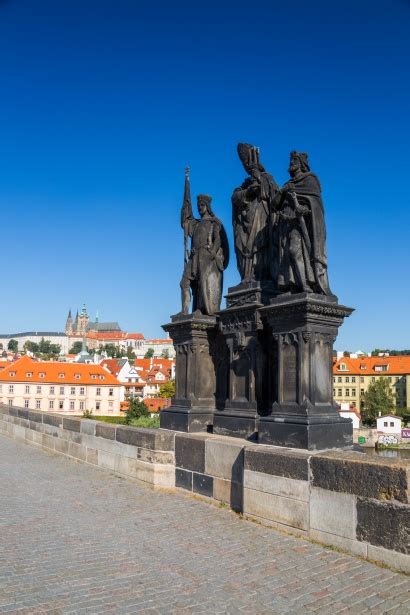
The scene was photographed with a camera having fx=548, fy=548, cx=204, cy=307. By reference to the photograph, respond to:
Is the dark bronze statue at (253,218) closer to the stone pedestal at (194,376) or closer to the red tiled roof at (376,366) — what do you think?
the stone pedestal at (194,376)

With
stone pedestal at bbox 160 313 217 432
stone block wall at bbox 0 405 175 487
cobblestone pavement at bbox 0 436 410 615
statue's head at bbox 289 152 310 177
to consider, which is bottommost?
cobblestone pavement at bbox 0 436 410 615

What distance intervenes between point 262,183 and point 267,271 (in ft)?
3.96

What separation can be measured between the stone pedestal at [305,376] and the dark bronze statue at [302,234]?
1.05 feet

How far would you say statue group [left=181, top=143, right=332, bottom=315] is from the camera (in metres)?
6.22

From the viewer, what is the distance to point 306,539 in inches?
185

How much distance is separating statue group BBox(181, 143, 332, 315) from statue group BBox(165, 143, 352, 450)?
1 cm

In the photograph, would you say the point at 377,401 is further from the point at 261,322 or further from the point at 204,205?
the point at 261,322

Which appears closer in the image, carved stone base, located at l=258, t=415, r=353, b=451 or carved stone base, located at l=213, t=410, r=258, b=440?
carved stone base, located at l=258, t=415, r=353, b=451

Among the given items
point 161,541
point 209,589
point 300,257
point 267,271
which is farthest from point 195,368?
point 209,589

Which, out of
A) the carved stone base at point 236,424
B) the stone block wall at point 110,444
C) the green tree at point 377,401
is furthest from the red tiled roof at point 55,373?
the carved stone base at point 236,424

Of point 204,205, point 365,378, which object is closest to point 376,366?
point 365,378

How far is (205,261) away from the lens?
825 centimetres

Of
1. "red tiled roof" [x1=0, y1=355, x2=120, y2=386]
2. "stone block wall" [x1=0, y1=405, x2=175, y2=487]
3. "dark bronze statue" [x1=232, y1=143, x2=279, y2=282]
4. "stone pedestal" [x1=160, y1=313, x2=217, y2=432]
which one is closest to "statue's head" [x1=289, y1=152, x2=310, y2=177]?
"dark bronze statue" [x1=232, y1=143, x2=279, y2=282]

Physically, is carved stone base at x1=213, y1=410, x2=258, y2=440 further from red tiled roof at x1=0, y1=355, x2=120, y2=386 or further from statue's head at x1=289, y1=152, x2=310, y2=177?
red tiled roof at x1=0, y1=355, x2=120, y2=386
